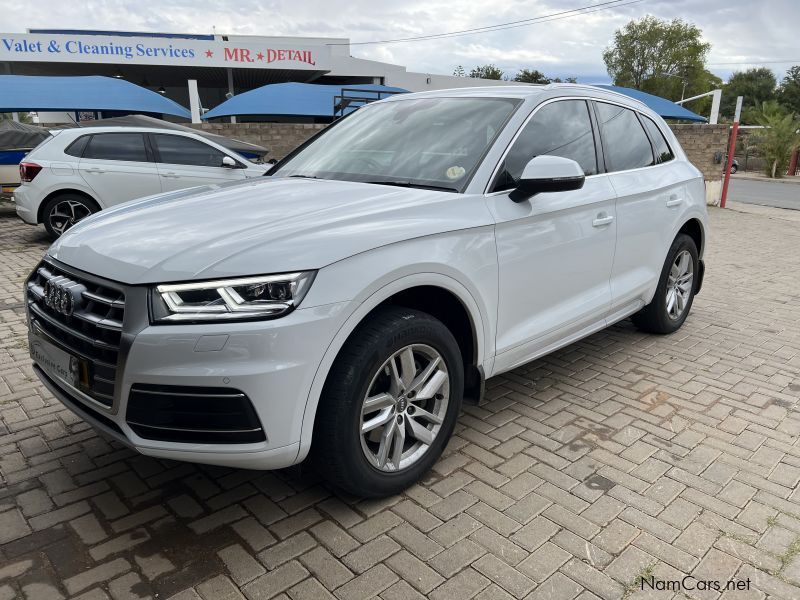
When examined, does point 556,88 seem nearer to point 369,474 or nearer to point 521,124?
point 521,124

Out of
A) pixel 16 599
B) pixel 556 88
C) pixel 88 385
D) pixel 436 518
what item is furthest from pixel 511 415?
pixel 16 599

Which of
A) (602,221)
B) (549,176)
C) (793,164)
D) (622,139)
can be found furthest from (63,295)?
(793,164)

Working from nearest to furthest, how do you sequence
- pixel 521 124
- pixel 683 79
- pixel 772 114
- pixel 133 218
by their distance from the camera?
pixel 133 218, pixel 521 124, pixel 772 114, pixel 683 79

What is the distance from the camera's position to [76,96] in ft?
46.2

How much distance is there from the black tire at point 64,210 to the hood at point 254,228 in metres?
6.40

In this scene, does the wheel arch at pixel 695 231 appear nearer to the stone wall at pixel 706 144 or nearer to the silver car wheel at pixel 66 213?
the silver car wheel at pixel 66 213

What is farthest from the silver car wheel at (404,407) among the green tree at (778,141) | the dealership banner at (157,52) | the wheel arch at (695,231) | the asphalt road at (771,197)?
the green tree at (778,141)

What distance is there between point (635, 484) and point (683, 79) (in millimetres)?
73637

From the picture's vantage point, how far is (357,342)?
2.41 meters

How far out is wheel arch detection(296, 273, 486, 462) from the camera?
7.48 feet

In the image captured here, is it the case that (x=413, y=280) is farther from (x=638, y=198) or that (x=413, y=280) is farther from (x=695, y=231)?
(x=695, y=231)

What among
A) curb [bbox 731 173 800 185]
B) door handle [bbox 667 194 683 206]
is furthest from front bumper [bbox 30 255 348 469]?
curb [bbox 731 173 800 185]

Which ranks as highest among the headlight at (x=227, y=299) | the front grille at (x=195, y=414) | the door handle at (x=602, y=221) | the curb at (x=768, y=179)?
the door handle at (x=602, y=221)

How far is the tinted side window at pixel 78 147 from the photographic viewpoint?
862 centimetres
